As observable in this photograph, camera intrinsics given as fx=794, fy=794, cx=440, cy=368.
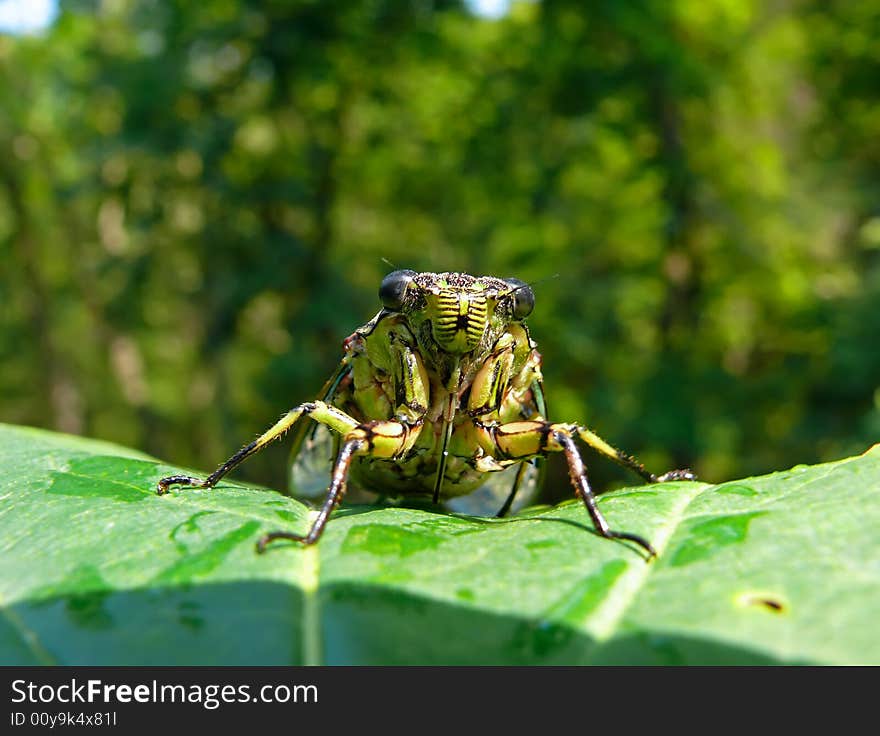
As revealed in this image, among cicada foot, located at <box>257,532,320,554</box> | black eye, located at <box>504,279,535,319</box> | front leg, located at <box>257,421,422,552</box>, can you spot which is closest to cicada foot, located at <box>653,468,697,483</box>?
black eye, located at <box>504,279,535,319</box>

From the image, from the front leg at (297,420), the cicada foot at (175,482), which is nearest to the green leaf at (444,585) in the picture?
the cicada foot at (175,482)

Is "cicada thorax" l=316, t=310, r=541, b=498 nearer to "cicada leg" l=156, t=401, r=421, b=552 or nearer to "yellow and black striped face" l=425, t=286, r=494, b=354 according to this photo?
"yellow and black striped face" l=425, t=286, r=494, b=354

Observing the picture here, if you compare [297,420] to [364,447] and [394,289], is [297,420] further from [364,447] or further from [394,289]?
[394,289]

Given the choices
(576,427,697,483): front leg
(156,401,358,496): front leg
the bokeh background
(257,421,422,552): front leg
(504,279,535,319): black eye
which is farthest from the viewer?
the bokeh background

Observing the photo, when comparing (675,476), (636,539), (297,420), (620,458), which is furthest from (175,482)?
(675,476)

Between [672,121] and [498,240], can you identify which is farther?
[498,240]
